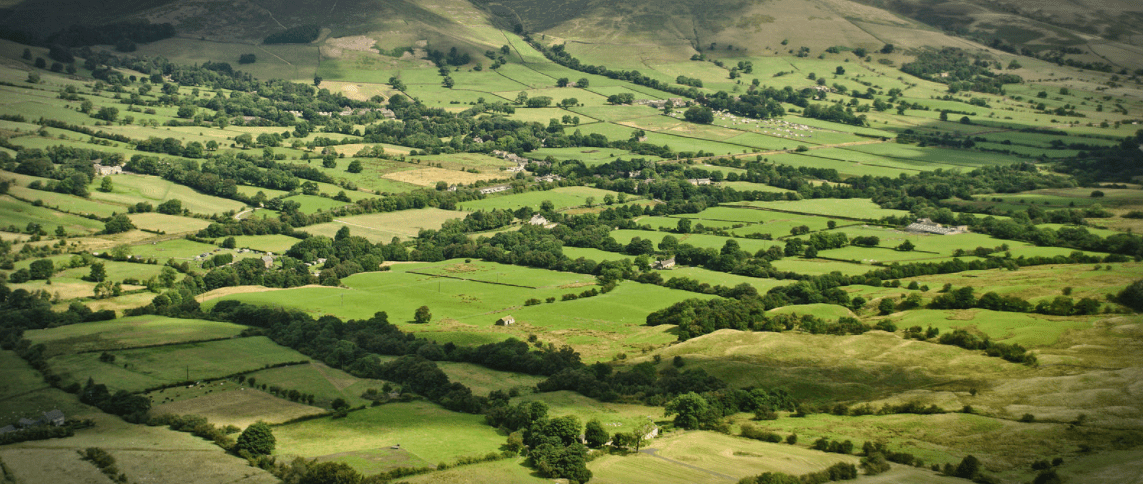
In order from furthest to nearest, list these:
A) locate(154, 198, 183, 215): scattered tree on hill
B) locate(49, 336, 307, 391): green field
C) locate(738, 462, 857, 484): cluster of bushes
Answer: locate(154, 198, 183, 215): scattered tree on hill → locate(49, 336, 307, 391): green field → locate(738, 462, 857, 484): cluster of bushes

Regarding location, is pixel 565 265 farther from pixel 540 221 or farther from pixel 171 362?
pixel 171 362

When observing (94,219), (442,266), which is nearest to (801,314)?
(442,266)

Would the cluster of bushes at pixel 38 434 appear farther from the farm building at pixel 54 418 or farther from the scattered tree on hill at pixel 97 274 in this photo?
the scattered tree on hill at pixel 97 274

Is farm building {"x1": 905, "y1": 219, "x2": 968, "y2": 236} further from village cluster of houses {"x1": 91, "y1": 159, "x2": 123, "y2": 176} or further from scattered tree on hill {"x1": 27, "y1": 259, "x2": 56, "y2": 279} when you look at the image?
village cluster of houses {"x1": 91, "y1": 159, "x2": 123, "y2": 176}

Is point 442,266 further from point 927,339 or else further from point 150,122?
point 150,122

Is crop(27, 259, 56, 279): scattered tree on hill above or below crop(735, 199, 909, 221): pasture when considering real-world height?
below

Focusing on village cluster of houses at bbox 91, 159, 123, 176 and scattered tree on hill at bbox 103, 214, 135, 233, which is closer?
scattered tree on hill at bbox 103, 214, 135, 233

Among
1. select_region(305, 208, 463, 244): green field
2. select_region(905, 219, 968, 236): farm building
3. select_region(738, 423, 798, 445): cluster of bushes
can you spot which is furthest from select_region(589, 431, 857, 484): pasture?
select_region(905, 219, 968, 236): farm building
